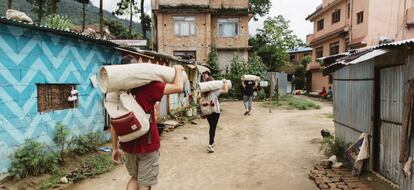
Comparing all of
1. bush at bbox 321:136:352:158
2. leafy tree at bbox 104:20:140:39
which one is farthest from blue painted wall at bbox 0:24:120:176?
leafy tree at bbox 104:20:140:39

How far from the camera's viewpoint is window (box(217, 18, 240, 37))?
1049 inches

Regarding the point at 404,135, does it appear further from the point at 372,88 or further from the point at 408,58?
the point at 372,88

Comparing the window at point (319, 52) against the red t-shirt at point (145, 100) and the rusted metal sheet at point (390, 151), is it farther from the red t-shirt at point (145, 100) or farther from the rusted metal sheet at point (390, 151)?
the red t-shirt at point (145, 100)

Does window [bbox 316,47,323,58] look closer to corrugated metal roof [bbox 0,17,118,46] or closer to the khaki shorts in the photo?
corrugated metal roof [bbox 0,17,118,46]

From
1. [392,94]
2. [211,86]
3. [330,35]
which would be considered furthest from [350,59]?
[330,35]

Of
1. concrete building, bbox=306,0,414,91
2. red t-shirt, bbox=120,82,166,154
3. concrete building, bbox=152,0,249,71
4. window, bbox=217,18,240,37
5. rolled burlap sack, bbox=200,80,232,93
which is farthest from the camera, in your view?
window, bbox=217,18,240,37

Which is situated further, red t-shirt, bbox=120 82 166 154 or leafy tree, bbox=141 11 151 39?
leafy tree, bbox=141 11 151 39

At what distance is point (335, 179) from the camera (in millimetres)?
5840

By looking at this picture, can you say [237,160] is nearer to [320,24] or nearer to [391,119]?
[391,119]

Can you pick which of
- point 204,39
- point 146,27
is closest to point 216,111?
point 204,39

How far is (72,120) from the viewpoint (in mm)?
7699

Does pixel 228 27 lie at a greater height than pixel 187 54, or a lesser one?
greater

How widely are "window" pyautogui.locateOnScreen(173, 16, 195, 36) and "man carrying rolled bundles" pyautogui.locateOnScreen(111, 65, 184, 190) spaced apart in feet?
75.0

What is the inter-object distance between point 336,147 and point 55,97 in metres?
6.37
